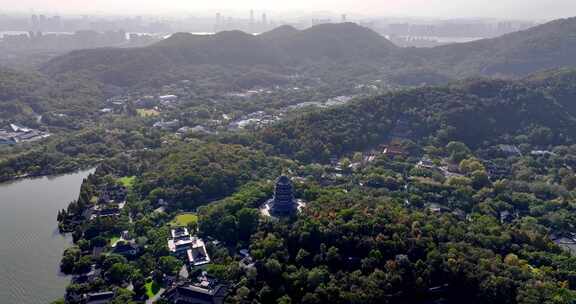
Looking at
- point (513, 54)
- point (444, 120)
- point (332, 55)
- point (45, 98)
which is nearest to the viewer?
point (444, 120)

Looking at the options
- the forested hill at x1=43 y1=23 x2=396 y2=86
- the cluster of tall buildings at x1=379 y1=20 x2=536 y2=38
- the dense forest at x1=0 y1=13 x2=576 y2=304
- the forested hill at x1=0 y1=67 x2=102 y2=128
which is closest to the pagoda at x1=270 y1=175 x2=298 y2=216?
the dense forest at x1=0 y1=13 x2=576 y2=304

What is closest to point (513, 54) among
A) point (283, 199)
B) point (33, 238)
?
point (283, 199)

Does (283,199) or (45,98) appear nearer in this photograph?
(283,199)

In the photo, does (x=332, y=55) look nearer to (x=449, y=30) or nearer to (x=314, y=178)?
(x=314, y=178)

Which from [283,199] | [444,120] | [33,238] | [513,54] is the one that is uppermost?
[513,54]

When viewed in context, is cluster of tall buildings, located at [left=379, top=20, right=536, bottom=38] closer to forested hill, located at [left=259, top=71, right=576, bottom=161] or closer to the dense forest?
the dense forest

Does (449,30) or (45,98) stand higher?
(449,30)

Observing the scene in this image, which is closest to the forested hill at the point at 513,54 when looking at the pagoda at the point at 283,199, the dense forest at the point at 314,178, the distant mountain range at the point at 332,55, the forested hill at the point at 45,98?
the distant mountain range at the point at 332,55
